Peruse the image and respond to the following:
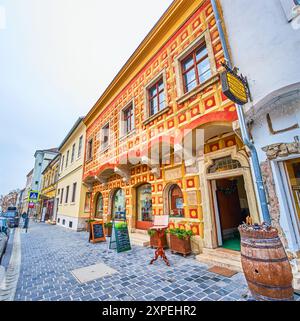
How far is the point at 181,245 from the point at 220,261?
4.29ft

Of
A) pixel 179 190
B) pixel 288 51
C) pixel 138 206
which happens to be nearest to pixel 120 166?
pixel 138 206

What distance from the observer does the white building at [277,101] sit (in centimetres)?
330

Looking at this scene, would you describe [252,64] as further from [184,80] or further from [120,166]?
[120,166]

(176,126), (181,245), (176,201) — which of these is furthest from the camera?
(176,201)

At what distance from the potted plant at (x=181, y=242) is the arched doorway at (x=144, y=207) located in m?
2.59

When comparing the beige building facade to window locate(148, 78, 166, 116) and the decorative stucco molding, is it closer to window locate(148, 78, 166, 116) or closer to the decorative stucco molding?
window locate(148, 78, 166, 116)

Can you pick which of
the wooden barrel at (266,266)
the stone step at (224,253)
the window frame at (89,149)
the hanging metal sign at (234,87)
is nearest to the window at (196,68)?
the hanging metal sign at (234,87)

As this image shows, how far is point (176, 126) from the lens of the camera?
570cm

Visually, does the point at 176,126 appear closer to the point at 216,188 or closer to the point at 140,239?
the point at 216,188

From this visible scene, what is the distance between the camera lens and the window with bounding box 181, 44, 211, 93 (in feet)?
18.3

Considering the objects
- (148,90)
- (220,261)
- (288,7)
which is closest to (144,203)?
(220,261)

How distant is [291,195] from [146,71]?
7371 millimetres

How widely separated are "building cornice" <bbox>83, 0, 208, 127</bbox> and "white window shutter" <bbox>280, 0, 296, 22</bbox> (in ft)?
9.61

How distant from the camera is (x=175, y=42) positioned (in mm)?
6527
